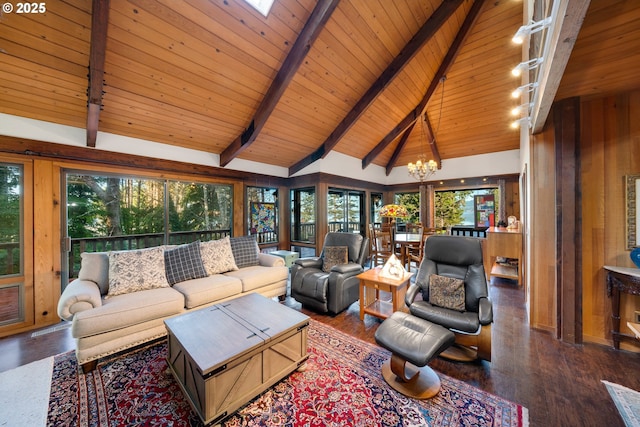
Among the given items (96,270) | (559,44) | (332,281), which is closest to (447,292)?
(332,281)

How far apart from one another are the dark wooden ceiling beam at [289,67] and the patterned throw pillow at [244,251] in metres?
1.67

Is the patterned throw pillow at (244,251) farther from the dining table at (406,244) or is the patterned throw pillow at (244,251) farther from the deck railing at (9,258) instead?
the dining table at (406,244)

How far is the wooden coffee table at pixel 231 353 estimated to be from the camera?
1525mm

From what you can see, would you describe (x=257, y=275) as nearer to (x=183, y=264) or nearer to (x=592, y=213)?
(x=183, y=264)

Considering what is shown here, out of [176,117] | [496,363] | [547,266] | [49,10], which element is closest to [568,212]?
[547,266]

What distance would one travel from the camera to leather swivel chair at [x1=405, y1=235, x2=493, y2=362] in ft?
6.89

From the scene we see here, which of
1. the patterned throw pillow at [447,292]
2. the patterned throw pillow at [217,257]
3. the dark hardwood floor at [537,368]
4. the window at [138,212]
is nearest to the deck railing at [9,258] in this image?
the window at [138,212]

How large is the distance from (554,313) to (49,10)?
19.1 feet

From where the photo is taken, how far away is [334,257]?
358 centimetres

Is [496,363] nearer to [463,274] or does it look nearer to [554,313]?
[463,274]

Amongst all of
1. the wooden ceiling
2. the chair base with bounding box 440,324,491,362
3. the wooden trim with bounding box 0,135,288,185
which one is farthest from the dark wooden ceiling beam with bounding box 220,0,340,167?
the chair base with bounding box 440,324,491,362

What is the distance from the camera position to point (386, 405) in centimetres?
170

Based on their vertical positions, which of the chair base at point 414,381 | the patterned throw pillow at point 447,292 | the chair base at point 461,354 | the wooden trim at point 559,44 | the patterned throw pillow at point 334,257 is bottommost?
the chair base at point 414,381

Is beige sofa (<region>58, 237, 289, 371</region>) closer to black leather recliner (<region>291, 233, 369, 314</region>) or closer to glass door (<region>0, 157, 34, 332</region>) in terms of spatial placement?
black leather recliner (<region>291, 233, 369, 314</region>)
